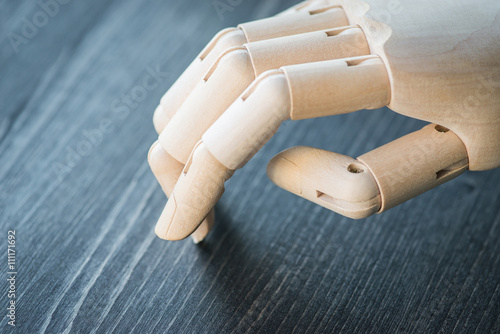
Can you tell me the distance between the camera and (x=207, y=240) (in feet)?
2.15

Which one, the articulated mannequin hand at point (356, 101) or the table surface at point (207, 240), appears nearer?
the articulated mannequin hand at point (356, 101)

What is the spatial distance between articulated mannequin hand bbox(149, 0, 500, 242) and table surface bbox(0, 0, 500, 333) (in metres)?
0.10

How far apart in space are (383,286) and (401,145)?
16cm

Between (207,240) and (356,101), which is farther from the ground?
(356,101)

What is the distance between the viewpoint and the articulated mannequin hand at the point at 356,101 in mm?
475

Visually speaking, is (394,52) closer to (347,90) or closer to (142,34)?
(347,90)

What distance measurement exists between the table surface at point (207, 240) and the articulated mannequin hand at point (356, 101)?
0.10m

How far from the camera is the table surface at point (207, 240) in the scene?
1.89 feet

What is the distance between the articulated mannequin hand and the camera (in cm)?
48

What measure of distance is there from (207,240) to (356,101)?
262mm

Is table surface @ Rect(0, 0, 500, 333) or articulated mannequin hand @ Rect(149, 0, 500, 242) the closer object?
articulated mannequin hand @ Rect(149, 0, 500, 242)

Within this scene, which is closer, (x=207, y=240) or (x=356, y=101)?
(x=356, y=101)

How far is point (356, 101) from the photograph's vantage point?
479 millimetres

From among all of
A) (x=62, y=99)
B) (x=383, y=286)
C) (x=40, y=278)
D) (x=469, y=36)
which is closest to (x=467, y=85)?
(x=469, y=36)
